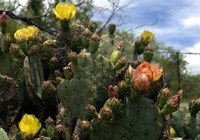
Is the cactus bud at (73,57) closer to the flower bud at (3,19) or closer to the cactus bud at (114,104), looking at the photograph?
the cactus bud at (114,104)

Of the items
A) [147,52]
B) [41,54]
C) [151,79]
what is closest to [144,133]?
[151,79]

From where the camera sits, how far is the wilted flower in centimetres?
188

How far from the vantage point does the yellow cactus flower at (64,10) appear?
2.56 m

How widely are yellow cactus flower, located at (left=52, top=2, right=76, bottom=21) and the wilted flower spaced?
0.77 m

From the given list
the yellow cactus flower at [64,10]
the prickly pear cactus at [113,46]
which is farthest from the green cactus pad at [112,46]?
the yellow cactus flower at [64,10]

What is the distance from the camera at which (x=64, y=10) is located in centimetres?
258

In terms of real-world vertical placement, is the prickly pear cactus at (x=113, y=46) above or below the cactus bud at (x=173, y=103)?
above

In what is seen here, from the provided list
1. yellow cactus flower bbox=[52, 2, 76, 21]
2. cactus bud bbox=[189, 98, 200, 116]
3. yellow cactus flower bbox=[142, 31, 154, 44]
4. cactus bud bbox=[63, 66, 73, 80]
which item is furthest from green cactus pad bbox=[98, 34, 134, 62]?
cactus bud bbox=[189, 98, 200, 116]

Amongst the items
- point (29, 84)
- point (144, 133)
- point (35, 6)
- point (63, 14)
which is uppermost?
point (35, 6)

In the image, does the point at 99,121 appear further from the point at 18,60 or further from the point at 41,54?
the point at 18,60

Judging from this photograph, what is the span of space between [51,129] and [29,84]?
1.30 feet

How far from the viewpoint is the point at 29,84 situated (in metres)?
2.40

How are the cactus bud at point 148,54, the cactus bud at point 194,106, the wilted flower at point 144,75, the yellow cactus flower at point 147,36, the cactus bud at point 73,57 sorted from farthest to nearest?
the yellow cactus flower at point 147,36 → the cactus bud at point 148,54 → the cactus bud at point 194,106 → the cactus bud at point 73,57 → the wilted flower at point 144,75

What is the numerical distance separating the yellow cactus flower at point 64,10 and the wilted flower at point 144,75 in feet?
2.54
